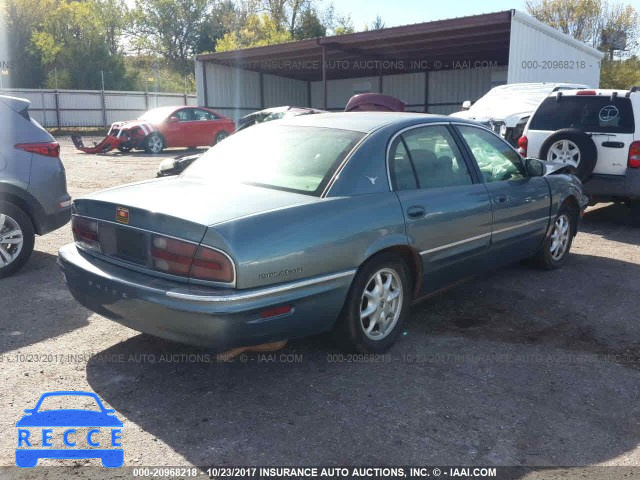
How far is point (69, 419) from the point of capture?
317cm

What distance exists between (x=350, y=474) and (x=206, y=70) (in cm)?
2352

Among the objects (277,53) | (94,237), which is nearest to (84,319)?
(94,237)

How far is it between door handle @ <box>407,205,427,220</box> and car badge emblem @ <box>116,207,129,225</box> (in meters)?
1.73

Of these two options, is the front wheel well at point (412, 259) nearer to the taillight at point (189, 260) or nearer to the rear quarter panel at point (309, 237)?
the rear quarter panel at point (309, 237)

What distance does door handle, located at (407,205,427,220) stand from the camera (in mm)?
3955

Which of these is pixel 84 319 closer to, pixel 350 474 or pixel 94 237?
pixel 94 237

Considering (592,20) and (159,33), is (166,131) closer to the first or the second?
(592,20)

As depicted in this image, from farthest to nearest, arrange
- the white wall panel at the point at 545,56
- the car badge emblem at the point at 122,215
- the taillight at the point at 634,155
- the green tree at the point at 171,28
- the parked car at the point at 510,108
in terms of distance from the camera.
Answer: the green tree at the point at 171,28, the white wall panel at the point at 545,56, the parked car at the point at 510,108, the taillight at the point at 634,155, the car badge emblem at the point at 122,215

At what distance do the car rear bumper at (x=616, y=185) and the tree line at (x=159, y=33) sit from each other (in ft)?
99.6

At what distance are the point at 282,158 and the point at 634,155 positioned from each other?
5.52 m

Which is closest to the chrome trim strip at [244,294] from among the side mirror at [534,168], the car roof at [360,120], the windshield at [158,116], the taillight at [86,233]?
the taillight at [86,233]

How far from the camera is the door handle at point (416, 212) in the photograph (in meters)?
3.96

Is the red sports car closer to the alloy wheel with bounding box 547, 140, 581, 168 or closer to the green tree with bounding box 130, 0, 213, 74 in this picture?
the alloy wheel with bounding box 547, 140, 581, 168

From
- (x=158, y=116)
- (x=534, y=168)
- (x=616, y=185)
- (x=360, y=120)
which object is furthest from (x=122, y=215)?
(x=158, y=116)
